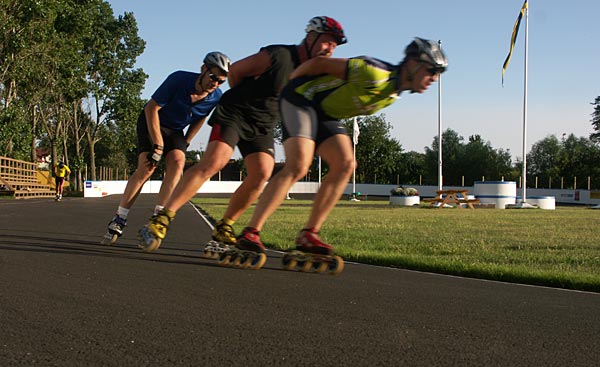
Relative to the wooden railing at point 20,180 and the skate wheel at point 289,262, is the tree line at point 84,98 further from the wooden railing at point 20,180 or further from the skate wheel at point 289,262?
the skate wheel at point 289,262

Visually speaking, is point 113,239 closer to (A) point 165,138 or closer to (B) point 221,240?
(A) point 165,138

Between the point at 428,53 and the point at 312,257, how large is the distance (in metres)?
1.72

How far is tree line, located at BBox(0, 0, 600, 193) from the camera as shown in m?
35.7

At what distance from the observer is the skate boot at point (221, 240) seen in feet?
17.8

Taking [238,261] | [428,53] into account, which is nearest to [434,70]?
[428,53]

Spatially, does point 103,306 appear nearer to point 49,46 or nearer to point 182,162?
point 182,162

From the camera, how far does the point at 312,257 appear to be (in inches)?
183

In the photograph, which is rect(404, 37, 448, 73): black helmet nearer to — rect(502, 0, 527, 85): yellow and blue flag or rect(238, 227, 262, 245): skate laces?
rect(238, 227, 262, 245): skate laces

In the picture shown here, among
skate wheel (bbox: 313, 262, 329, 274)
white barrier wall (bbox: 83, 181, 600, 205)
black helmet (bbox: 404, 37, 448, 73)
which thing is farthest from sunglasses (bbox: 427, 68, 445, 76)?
white barrier wall (bbox: 83, 181, 600, 205)

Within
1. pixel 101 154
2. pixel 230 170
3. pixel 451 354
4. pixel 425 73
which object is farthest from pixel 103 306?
pixel 101 154

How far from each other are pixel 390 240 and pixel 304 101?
4.51 m

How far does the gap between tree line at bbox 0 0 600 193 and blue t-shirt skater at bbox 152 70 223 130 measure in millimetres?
31606

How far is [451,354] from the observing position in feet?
7.75

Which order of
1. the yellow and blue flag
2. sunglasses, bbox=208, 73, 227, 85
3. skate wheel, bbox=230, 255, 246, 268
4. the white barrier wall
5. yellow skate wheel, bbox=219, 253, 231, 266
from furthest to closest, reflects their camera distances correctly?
the white barrier wall → the yellow and blue flag → sunglasses, bbox=208, 73, 227, 85 → yellow skate wheel, bbox=219, 253, 231, 266 → skate wheel, bbox=230, 255, 246, 268
